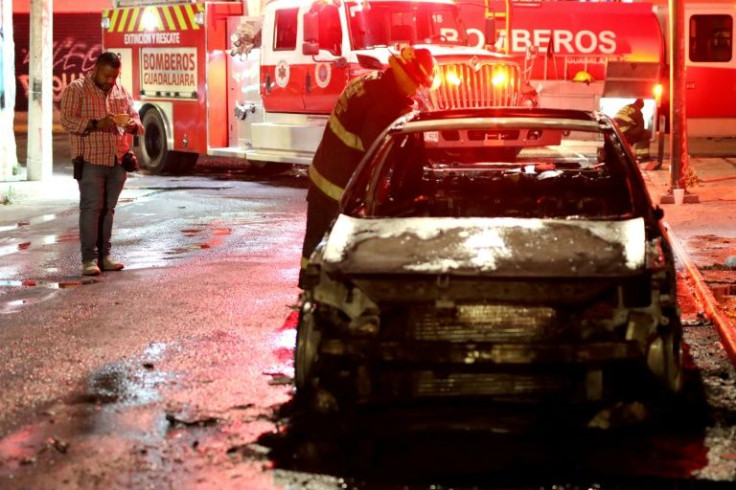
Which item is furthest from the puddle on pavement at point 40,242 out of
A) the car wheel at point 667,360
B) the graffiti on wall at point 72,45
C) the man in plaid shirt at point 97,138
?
the graffiti on wall at point 72,45

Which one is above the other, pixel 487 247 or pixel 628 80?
pixel 628 80

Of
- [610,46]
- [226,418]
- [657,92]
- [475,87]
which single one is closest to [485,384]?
[226,418]

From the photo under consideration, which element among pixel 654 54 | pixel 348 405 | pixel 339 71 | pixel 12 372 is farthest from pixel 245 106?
pixel 348 405

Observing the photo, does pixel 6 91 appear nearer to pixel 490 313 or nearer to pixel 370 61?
pixel 370 61

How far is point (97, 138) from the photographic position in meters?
9.81

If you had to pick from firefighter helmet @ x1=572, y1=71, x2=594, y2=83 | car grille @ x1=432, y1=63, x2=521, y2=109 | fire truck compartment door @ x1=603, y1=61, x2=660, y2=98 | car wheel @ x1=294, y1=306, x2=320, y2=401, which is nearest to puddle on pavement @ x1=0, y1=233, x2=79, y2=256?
car grille @ x1=432, y1=63, x2=521, y2=109

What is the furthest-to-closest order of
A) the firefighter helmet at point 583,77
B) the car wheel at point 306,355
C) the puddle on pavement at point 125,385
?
the firefighter helmet at point 583,77
the puddle on pavement at point 125,385
the car wheel at point 306,355

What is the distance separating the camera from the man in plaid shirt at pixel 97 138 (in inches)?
386

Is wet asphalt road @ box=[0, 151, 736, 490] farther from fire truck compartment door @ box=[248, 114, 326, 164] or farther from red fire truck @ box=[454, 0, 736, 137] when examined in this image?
red fire truck @ box=[454, 0, 736, 137]

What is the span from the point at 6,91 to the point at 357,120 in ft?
34.2

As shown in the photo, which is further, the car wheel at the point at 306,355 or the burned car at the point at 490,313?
the car wheel at the point at 306,355

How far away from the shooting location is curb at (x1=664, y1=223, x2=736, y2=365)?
23.2 feet

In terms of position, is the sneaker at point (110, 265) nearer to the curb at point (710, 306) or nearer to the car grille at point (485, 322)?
the curb at point (710, 306)

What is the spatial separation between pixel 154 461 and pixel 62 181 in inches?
529
